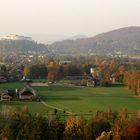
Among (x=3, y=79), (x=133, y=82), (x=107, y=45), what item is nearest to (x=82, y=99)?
(x=133, y=82)

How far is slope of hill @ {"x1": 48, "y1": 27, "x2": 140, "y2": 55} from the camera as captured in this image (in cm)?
11481

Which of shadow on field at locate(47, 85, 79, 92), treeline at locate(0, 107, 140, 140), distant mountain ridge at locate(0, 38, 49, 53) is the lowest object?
shadow on field at locate(47, 85, 79, 92)

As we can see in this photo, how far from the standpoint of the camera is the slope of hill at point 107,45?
115 m

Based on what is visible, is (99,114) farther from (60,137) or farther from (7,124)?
(7,124)

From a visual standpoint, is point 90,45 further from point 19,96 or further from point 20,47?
point 19,96

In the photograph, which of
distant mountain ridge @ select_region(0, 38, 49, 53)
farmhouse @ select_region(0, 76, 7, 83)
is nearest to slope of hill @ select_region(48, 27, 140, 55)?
distant mountain ridge @ select_region(0, 38, 49, 53)

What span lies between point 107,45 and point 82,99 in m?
98.5

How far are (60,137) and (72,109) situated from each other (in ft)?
25.3

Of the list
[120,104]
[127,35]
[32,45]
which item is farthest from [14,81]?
[127,35]

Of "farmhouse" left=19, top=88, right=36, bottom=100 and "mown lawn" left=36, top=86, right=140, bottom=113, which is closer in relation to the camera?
"mown lawn" left=36, top=86, right=140, bottom=113

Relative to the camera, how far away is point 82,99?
27.3m

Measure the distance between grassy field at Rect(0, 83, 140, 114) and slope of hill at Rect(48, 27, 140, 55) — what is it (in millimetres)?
76892

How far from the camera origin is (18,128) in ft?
49.8

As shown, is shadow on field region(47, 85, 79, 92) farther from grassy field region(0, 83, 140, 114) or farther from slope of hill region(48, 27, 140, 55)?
slope of hill region(48, 27, 140, 55)
